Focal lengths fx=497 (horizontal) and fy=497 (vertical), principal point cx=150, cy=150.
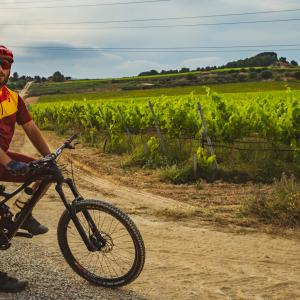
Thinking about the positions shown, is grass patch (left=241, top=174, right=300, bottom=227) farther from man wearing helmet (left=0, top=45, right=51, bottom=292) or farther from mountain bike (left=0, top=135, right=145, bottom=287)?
man wearing helmet (left=0, top=45, right=51, bottom=292)

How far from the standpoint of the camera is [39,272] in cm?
478

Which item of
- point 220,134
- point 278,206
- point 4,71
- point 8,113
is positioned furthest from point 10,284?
point 220,134

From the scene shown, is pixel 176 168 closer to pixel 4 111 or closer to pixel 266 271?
pixel 266 271

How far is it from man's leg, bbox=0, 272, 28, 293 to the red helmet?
6.18 feet

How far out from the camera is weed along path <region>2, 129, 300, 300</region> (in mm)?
4516

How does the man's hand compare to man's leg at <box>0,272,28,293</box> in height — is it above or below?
above

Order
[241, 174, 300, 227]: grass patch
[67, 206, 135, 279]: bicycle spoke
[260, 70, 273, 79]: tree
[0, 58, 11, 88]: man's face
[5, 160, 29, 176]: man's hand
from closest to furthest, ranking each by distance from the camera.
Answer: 1. [5, 160, 29, 176]: man's hand
2. [0, 58, 11, 88]: man's face
3. [67, 206, 135, 279]: bicycle spoke
4. [241, 174, 300, 227]: grass patch
5. [260, 70, 273, 79]: tree

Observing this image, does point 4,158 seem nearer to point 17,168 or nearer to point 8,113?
point 17,168

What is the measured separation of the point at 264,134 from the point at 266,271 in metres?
7.47

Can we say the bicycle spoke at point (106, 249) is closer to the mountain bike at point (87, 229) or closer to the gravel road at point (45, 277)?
the mountain bike at point (87, 229)

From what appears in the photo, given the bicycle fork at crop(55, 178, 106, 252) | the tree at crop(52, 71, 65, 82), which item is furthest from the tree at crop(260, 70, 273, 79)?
the bicycle fork at crop(55, 178, 106, 252)

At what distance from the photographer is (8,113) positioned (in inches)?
171

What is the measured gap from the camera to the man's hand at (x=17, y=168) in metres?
3.98

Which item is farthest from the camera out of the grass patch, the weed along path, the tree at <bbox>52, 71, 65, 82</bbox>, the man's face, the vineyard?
the tree at <bbox>52, 71, 65, 82</bbox>
